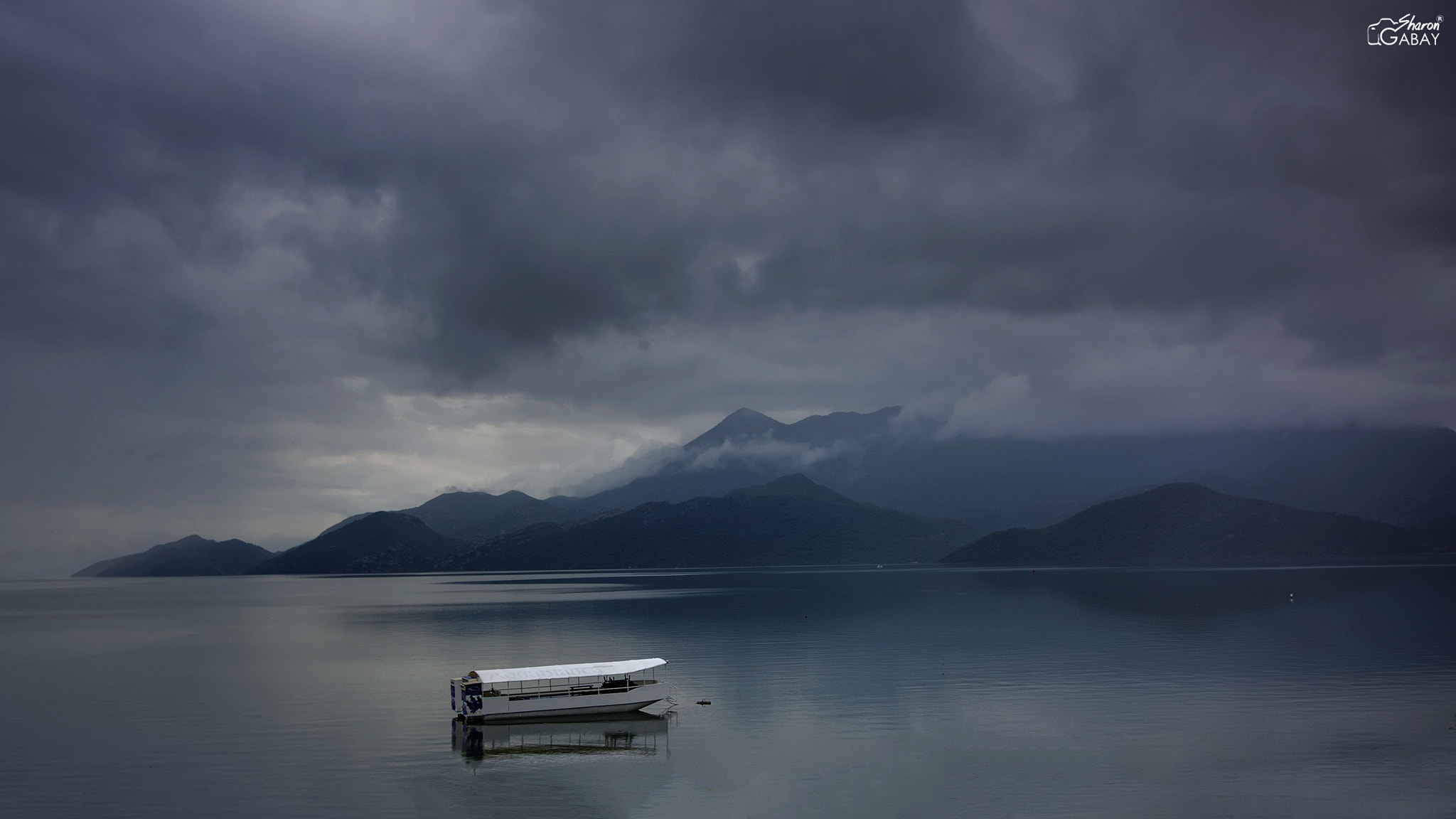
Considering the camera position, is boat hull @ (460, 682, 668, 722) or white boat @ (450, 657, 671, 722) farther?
white boat @ (450, 657, 671, 722)

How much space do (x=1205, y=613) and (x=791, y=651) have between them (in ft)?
273

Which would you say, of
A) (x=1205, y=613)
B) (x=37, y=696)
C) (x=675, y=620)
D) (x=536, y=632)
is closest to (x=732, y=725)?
(x=37, y=696)

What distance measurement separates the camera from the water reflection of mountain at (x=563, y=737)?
2549 inches

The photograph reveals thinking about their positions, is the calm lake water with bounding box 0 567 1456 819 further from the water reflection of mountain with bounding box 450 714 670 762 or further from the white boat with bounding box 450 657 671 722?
the white boat with bounding box 450 657 671 722

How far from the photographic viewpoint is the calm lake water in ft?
167

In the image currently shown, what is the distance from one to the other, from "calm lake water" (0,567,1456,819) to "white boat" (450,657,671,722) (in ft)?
5.36

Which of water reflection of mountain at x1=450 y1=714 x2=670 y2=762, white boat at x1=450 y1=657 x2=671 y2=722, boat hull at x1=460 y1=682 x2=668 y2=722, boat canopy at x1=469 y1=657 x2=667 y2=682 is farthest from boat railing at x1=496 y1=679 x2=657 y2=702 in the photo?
water reflection of mountain at x1=450 y1=714 x2=670 y2=762

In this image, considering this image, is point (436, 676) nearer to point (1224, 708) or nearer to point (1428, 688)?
point (1224, 708)

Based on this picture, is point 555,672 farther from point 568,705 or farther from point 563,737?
point 563,737

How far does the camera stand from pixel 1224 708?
72375 millimetres

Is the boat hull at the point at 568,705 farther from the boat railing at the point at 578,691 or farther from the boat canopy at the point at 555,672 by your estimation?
the boat canopy at the point at 555,672

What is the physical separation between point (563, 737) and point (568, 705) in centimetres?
520

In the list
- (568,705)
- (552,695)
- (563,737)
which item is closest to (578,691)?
(568,705)

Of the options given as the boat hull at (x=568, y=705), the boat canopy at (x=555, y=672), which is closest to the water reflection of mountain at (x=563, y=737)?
the boat hull at (x=568, y=705)
